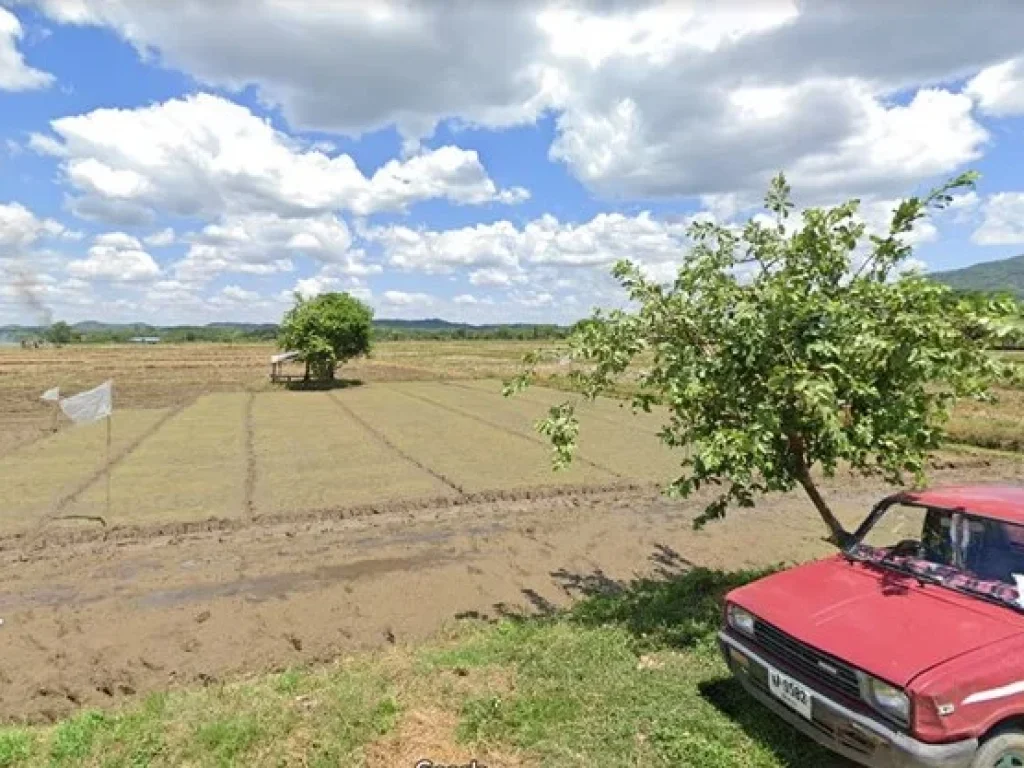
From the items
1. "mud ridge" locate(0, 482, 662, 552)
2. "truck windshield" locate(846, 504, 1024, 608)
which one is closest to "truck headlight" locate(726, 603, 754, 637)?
"truck windshield" locate(846, 504, 1024, 608)

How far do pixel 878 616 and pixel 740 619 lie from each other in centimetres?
95

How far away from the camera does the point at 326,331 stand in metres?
39.6

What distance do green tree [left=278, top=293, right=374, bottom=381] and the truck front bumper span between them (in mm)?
37258

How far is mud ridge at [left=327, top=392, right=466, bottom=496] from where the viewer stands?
15.1 metres

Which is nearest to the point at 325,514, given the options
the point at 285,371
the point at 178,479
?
the point at 178,479

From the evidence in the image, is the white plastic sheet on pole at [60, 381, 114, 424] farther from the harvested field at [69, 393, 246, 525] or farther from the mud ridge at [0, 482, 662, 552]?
the mud ridge at [0, 482, 662, 552]

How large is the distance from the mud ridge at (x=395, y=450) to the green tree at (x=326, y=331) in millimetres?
9428

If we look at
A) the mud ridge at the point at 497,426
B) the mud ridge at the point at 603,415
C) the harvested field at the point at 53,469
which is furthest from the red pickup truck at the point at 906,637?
the harvested field at the point at 53,469

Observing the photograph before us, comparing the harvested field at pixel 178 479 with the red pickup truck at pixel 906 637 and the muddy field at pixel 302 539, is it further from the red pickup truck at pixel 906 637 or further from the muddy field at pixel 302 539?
the red pickup truck at pixel 906 637

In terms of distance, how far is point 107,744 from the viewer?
479 cm

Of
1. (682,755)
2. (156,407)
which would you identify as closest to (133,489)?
(682,755)

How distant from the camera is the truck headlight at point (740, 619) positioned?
490 centimetres

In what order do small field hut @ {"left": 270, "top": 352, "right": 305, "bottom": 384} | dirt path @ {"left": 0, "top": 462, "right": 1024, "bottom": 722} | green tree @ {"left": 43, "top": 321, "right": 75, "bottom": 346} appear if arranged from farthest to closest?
1. green tree @ {"left": 43, "top": 321, "right": 75, "bottom": 346}
2. small field hut @ {"left": 270, "top": 352, "right": 305, "bottom": 384}
3. dirt path @ {"left": 0, "top": 462, "right": 1024, "bottom": 722}

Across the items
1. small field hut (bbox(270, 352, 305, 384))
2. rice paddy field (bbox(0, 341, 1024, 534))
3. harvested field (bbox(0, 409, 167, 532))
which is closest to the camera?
harvested field (bbox(0, 409, 167, 532))
